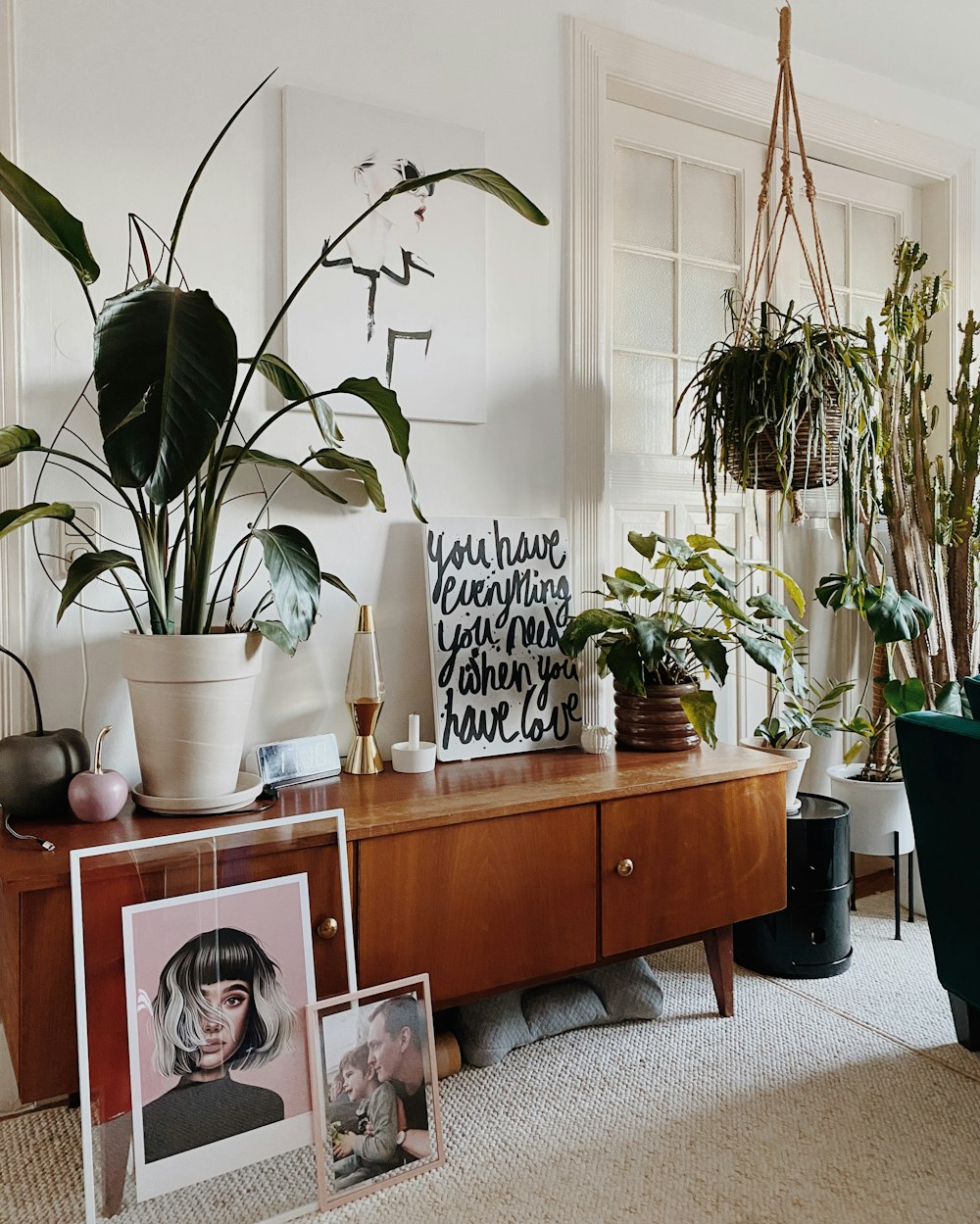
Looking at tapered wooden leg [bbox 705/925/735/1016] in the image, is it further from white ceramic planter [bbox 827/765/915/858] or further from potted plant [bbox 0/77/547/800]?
→ potted plant [bbox 0/77/547/800]

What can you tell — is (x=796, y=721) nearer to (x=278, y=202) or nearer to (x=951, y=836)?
(x=951, y=836)

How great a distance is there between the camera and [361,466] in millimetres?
1830

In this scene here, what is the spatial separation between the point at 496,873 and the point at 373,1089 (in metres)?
0.41

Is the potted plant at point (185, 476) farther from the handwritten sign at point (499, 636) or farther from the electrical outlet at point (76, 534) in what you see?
the handwritten sign at point (499, 636)

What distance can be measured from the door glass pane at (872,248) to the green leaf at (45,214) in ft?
7.91

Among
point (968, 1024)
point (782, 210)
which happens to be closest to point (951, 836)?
point (968, 1024)

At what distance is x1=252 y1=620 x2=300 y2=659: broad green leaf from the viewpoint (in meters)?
1.62

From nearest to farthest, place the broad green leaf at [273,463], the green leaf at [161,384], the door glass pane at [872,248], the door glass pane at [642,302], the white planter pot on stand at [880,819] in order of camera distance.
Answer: the green leaf at [161,384], the broad green leaf at [273,463], the door glass pane at [642,302], the white planter pot on stand at [880,819], the door glass pane at [872,248]

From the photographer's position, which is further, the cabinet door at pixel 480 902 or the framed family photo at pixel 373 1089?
the cabinet door at pixel 480 902

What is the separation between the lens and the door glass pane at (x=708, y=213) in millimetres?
2689

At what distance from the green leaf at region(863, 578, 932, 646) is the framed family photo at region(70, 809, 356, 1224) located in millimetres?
1567

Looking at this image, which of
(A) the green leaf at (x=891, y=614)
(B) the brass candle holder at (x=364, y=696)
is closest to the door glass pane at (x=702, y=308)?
(A) the green leaf at (x=891, y=614)

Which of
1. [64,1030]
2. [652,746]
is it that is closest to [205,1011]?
[64,1030]

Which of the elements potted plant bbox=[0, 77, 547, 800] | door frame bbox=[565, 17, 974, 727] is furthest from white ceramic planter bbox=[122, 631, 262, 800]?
door frame bbox=[565, 17, 974, 727]
